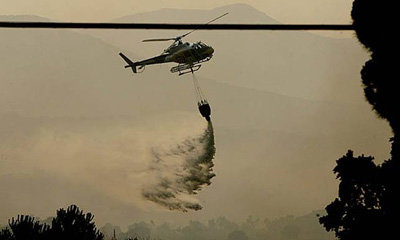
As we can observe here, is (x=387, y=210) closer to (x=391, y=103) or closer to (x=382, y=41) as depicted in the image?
(x=391, y=103)

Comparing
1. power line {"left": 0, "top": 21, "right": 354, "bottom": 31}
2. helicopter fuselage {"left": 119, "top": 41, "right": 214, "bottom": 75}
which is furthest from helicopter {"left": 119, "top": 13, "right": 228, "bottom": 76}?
power line {"left": 0, "top": 21, "right": 354, "bottom": 31}

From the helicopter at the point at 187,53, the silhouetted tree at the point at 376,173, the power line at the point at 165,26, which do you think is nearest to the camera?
the power line at the point at 165,26

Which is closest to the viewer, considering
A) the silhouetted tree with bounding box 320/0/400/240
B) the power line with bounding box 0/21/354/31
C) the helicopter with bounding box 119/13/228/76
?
the power line with bounding box 0/21/354/31

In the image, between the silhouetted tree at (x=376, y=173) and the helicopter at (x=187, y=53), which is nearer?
the silhouetted tree at (x=376, y=173)

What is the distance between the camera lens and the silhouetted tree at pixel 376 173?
44.2 meters

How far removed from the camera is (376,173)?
151 ft

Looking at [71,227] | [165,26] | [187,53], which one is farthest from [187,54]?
[165,26]

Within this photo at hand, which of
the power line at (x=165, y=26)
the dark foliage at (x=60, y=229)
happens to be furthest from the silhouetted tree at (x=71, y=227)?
Result: the power line at (x=165, y=26)

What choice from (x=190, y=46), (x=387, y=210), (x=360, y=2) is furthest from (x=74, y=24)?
(x=190, y=46)

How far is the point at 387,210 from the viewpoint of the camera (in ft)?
144

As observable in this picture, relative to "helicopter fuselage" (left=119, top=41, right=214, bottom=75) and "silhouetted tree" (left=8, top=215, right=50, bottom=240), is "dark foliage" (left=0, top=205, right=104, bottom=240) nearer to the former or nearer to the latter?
"silhouetted tree" (left=8, top=215, right=50, bottom=240)

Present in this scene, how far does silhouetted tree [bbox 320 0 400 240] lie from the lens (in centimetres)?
4419

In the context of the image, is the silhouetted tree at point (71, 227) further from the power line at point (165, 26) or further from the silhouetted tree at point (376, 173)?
the power line at point (165, 26)

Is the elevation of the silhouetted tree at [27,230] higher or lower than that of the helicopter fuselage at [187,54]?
lower
